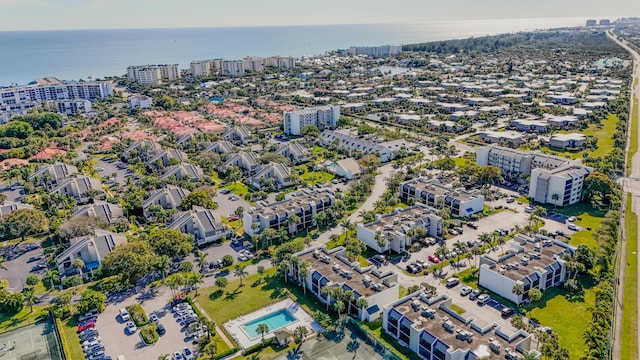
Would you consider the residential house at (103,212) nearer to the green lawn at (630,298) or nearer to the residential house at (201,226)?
the residential house at (201,226)

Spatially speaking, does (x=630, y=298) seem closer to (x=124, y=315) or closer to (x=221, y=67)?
(x=124, y=315)

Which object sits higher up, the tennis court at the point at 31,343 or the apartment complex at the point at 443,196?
the apartment complex at the point at 443,196

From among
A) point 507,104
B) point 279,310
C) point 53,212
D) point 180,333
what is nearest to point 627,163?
point 507,104

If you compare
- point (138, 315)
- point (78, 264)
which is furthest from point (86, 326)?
point (78, 264)

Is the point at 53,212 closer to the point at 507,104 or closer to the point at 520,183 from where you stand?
the point at 520,183

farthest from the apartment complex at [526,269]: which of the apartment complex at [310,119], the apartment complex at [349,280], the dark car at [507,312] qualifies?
the apartment complex at [310,119]

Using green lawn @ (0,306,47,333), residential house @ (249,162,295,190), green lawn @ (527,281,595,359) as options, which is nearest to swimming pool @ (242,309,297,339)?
green lawn @ (0,306,47,333)

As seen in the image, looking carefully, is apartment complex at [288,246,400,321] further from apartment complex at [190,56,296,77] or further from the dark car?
apartment complex at [190,56,296,77]
